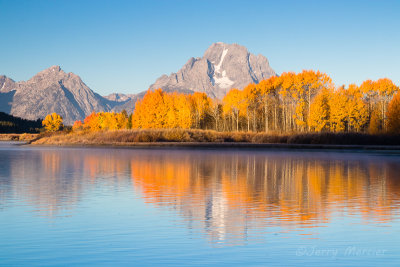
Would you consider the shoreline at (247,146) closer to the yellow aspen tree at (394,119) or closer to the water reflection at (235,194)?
the yellow aspen tree at (394,119)

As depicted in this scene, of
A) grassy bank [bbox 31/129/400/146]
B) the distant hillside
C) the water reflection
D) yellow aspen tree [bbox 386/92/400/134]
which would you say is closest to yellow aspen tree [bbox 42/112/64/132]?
the distant hillside

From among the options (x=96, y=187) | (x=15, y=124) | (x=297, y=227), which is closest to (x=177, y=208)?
(x=297, y=227)

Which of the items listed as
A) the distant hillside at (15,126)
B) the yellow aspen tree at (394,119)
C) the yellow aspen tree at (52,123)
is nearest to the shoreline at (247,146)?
the yellow aspen tree at (394,119)

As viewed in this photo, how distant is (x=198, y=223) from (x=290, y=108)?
70093 millimetres

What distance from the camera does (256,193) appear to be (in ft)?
50.2

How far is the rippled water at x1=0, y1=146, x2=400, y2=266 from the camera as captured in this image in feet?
24.9

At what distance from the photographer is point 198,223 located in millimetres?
10219

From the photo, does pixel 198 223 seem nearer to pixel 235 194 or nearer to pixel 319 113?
pixel 235 194

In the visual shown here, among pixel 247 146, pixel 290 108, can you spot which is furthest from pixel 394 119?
pixel 247 146

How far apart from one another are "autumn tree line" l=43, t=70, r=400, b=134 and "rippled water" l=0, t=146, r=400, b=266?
52.2 m

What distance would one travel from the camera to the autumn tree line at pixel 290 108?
69.1 m

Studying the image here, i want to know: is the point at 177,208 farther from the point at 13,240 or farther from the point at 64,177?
the point at 64,177

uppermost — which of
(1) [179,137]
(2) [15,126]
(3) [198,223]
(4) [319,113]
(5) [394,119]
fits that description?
(2) [15,126]

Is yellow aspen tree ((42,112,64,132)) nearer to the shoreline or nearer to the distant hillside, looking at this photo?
the distant hillside
